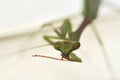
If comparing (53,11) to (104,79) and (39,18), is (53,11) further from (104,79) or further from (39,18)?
(104,79)

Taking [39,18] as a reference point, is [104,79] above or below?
below

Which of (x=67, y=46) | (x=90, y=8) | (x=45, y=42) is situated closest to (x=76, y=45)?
(x=67, y=46)

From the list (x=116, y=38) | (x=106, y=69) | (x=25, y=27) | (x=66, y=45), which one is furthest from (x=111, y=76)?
(x=25, y=27)

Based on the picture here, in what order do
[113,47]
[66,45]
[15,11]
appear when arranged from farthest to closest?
1. [15,11]
2. [113,47]
3. [66,45]

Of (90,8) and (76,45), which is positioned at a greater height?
(90,8)

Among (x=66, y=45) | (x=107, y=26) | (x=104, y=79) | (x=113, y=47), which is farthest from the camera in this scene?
(x=107, y=26)

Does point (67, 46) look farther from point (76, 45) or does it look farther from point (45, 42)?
point (45, 42)

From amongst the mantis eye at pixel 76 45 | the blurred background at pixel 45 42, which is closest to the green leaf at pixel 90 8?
the blurred background at pixel 45 42
